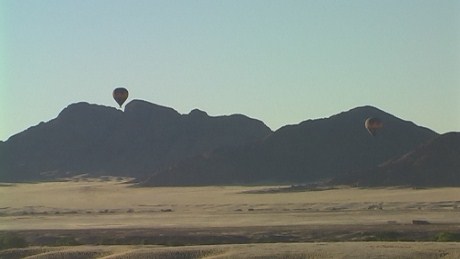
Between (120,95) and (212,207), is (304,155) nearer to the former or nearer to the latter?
(212,207)

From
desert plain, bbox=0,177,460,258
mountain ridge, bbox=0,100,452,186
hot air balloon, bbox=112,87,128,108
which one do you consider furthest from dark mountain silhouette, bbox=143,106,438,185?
hot air balloon, bbox=112,87,128,108

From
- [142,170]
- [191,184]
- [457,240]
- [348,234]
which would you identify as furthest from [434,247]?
[142,170]

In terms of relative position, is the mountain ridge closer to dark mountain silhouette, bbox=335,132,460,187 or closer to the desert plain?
dark mountain silhouette, bbox=335,132,460,187

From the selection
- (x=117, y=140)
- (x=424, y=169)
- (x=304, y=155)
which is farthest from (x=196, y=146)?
(x=424, y=169)

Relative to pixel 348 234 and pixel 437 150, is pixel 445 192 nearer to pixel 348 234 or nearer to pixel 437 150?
pixel 437 150

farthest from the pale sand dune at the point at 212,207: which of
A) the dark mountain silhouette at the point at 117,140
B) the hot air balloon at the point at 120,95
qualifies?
the dark mountain silhouette at the point at 117,140
